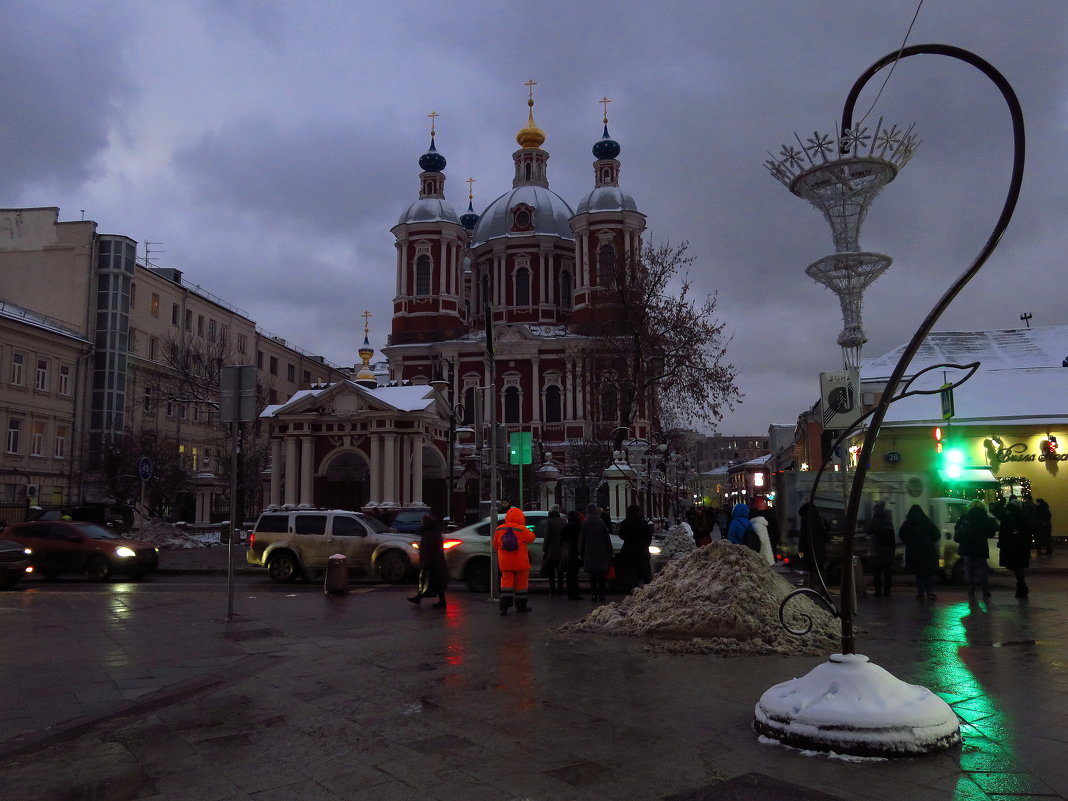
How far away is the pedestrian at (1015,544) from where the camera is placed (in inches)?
585

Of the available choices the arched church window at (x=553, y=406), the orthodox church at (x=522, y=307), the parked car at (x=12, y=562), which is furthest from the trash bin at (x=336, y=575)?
the arched church window at (x=553, y=406)

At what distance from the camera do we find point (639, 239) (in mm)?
61656

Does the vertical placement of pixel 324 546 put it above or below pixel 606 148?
below

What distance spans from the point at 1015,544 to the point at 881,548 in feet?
7.01

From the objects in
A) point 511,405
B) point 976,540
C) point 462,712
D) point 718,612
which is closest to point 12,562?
point 718,612

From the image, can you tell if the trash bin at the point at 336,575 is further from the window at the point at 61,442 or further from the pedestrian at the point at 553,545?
the window at the point at 61,442

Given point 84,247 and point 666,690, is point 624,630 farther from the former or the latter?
point 84,247

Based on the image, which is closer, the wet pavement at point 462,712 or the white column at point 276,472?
the wet pavement at point 462,712

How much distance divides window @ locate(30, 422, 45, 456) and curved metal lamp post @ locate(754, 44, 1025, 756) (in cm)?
4403

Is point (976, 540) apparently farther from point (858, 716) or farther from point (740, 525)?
point (858, 716)

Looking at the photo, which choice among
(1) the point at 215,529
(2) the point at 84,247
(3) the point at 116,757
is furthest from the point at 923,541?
(2) the point at 84,247

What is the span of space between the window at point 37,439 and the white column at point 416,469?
19.4m

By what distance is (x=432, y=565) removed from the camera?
14430mm

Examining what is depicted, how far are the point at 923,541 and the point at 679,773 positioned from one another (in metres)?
11.5
